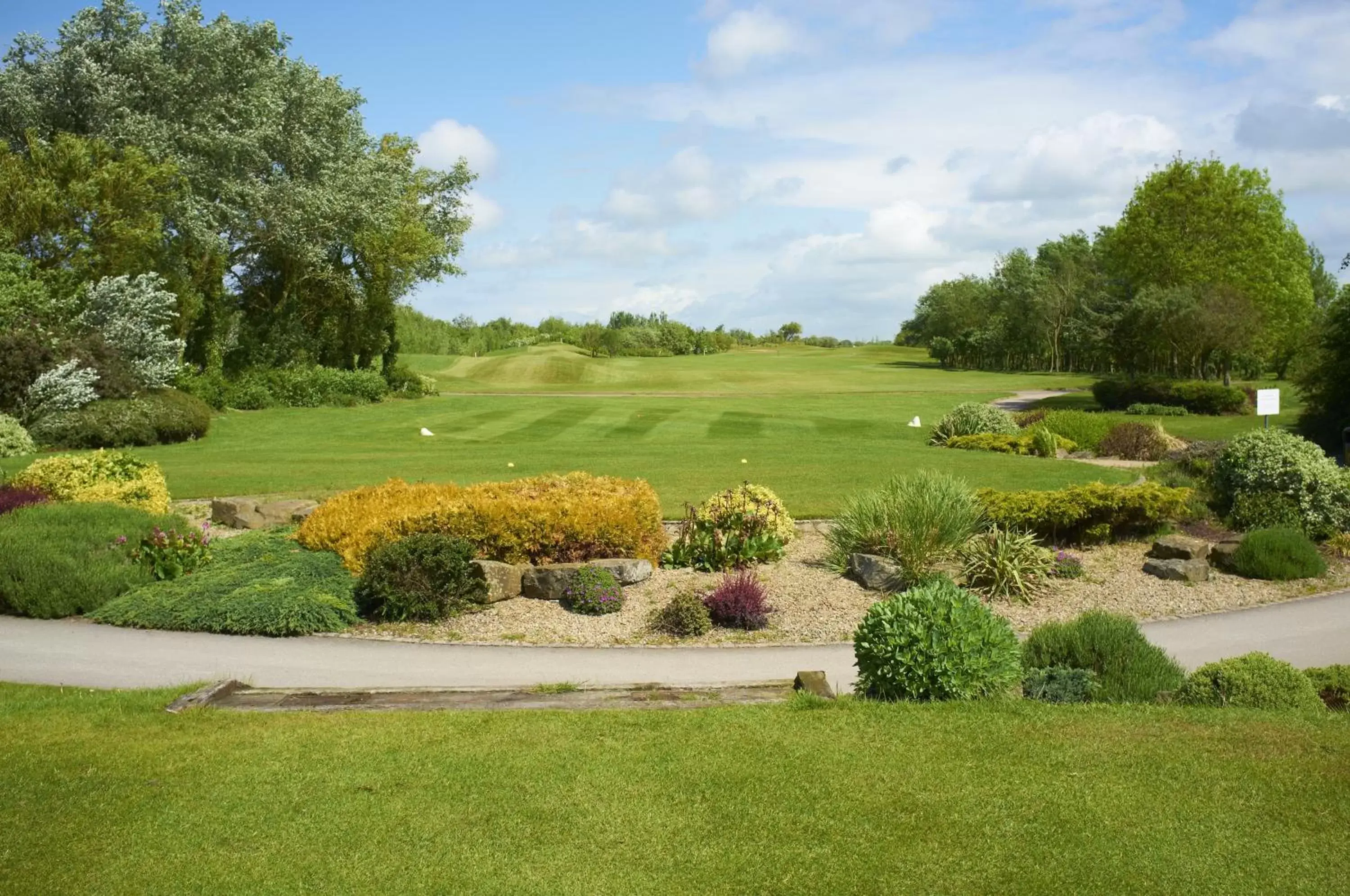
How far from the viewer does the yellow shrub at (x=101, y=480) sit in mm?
14859

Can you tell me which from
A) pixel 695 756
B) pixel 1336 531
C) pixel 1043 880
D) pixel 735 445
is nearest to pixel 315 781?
pixel 695 756

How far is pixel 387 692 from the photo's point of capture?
776 cm

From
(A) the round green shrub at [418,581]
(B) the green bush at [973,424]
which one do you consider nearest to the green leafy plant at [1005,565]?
(A) the round green shrub at [418,581]

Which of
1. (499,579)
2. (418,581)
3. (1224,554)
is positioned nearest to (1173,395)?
(1224,554)

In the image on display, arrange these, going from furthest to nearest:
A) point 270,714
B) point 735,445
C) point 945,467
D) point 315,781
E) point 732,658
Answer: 1. point 735,445
2. point 945,467
3. point 732,658
4. point 270,714
5. point 315,781

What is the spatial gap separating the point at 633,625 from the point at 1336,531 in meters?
9.73

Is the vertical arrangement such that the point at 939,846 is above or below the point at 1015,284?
below

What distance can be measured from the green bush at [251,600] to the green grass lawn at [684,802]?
10.4 feet

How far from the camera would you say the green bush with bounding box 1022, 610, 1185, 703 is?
7.55 meters

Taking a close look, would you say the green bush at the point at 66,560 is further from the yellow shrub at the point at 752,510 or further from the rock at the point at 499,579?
the yellow shrub at the point at 752,510

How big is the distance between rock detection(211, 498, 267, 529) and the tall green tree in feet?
75.0

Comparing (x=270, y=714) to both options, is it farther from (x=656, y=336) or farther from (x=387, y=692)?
(x=656, y=336)

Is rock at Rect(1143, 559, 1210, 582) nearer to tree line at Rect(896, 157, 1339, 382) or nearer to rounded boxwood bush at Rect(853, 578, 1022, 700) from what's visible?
rounded boxwood bush at Rect(853, 578, 1022, 700)

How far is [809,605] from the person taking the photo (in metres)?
11.0
